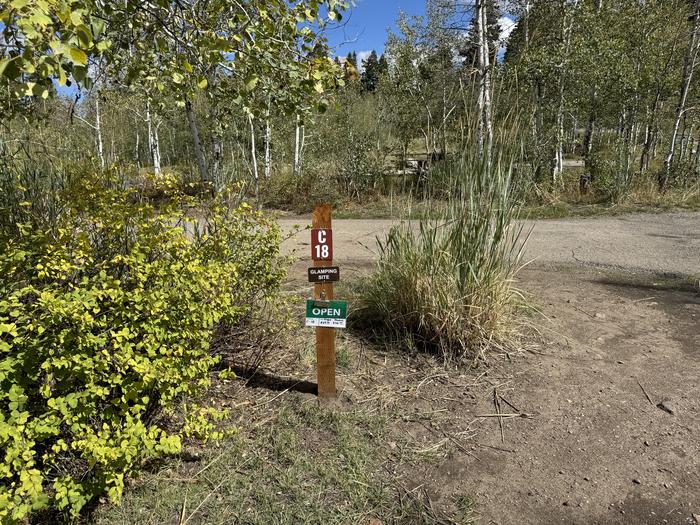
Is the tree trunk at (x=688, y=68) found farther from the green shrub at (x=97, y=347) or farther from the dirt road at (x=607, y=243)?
the green shrub at (x=97, y=347)

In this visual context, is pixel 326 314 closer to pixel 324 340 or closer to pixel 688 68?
pixel 324 340

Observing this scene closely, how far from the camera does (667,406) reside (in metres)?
2.78

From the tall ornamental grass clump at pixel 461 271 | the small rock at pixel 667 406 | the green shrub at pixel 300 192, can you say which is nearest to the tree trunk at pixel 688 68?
the green shrub at pixel 300 192

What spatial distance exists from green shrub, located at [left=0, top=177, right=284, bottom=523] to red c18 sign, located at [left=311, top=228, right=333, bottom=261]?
0.50 m

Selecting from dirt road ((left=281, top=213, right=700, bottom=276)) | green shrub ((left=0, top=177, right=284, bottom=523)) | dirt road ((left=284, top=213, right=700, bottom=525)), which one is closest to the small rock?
dirt road ((left=284, top=213, right=700, bottom=525))

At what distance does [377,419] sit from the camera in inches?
106

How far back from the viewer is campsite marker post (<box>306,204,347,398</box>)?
2.64 metres

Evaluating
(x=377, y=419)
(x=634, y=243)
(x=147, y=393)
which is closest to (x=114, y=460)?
(x=147, y=393)

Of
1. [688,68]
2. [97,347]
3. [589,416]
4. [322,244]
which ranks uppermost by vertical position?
[688,68]

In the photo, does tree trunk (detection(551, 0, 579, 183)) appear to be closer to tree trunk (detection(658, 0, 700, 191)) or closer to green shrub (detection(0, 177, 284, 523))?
tree trunk (detection(658, 0, 700, 191))

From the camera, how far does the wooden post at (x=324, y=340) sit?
2643 mm

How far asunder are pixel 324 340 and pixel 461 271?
4.04 feet

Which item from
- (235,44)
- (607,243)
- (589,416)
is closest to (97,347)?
(235,44)

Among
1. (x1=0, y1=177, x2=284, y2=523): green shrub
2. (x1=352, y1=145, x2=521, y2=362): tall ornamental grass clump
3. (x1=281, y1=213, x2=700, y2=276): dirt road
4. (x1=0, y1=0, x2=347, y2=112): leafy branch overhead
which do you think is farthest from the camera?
(x1=281, y1=213, x2=700, y2=276): dirt road
